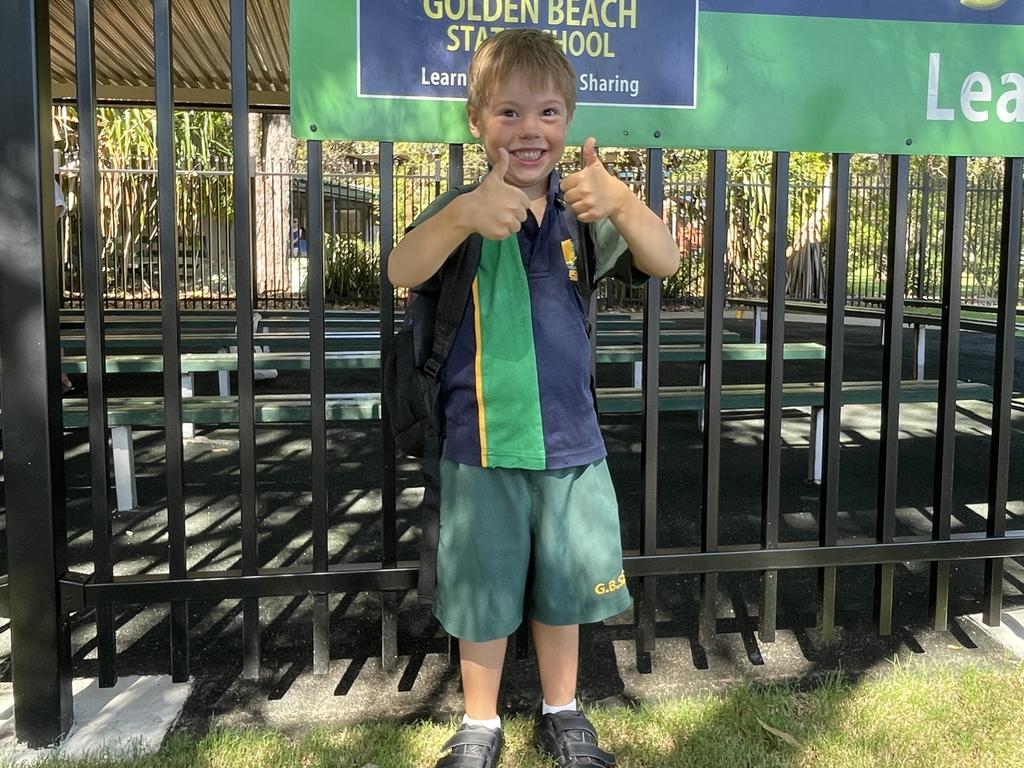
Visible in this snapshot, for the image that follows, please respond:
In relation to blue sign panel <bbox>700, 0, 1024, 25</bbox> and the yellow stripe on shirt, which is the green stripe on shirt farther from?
blue sign panel <bbox>700, 0, 1024, 25</bbox>

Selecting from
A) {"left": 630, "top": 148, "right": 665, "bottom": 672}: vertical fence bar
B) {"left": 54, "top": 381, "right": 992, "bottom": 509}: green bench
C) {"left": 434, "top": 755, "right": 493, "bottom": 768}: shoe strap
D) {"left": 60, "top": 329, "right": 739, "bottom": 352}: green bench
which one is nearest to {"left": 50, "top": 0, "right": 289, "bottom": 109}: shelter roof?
{"left": 60, "top": 329, "right": 739, "bottom": 352}: green bench

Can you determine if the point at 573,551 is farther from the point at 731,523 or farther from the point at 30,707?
the point at 731,523

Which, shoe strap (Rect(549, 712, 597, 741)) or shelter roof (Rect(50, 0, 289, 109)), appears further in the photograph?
shelter roof (Rect(50, 0, 289, 109))

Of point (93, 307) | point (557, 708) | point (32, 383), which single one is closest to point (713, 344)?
point (557, 708)

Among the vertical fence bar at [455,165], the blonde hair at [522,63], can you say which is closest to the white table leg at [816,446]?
the vertical fence bar at [455,165]

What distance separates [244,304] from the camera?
7.46ft

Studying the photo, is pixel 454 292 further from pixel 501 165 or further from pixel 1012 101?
pixel 1012 101

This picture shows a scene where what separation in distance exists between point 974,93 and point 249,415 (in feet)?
7.24

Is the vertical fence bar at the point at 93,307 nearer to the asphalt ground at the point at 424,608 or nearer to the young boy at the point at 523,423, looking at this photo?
the asphalt ground at the point at 424,608

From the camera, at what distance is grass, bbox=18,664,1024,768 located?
209 centimetres

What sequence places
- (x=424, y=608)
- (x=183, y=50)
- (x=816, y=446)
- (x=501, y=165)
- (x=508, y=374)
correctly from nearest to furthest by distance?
(x=501, y=165)
(x=508, y=374)
(x=424, y=608)
(x=816, y=446)
(x=183, y=50)

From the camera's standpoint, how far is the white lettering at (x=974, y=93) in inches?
97.8

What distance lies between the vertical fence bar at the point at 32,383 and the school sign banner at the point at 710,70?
607mm

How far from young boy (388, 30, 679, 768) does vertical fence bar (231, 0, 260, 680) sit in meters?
0.48
